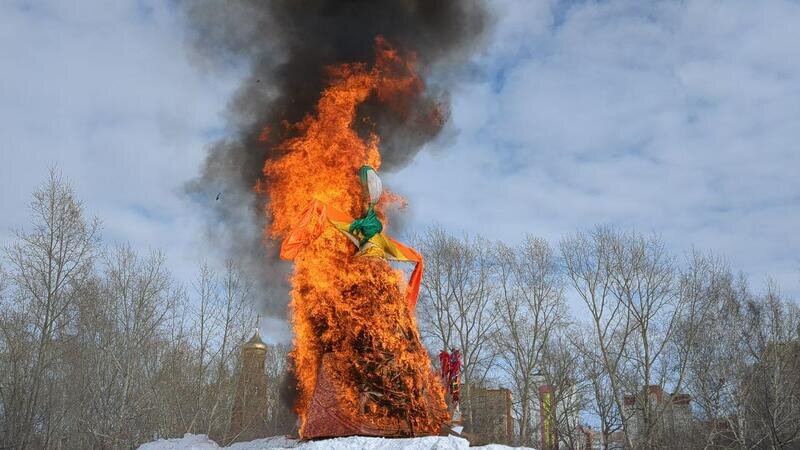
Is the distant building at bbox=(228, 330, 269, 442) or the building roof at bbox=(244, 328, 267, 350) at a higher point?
the building roof at bbox=(244, 328, 267, 350)

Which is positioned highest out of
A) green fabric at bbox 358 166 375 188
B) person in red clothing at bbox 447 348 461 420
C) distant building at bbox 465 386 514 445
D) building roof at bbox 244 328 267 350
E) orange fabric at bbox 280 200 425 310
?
green fabric at bbox 358 166 375 188

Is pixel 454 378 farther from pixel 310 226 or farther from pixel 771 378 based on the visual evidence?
pixel 771 378

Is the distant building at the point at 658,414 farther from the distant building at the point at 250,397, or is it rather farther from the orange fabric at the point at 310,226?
the orange fabric at the point at 310,226

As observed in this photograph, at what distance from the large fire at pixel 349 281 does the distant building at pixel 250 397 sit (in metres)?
16.0

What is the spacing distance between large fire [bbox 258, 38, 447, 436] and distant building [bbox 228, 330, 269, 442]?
52.6ft

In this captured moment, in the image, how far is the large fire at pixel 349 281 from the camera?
484 inches

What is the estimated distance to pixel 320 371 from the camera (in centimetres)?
1245

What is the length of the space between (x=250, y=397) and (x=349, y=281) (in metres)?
21.4

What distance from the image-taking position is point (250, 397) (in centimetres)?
3180

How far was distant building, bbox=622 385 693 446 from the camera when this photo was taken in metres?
27.4

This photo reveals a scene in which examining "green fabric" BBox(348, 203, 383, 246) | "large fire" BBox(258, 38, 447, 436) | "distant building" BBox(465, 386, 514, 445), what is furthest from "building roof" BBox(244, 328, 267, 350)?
"green fabric" BBox(348, 203, 383, 246)

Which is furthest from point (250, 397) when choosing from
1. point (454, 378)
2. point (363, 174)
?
point (363, 174)

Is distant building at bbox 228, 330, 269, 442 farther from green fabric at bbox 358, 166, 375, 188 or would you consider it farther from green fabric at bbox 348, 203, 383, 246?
green fabric at bbox 358, 166, 375, 188

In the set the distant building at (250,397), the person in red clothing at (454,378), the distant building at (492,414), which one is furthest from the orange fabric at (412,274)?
the distant building at (492,414)
